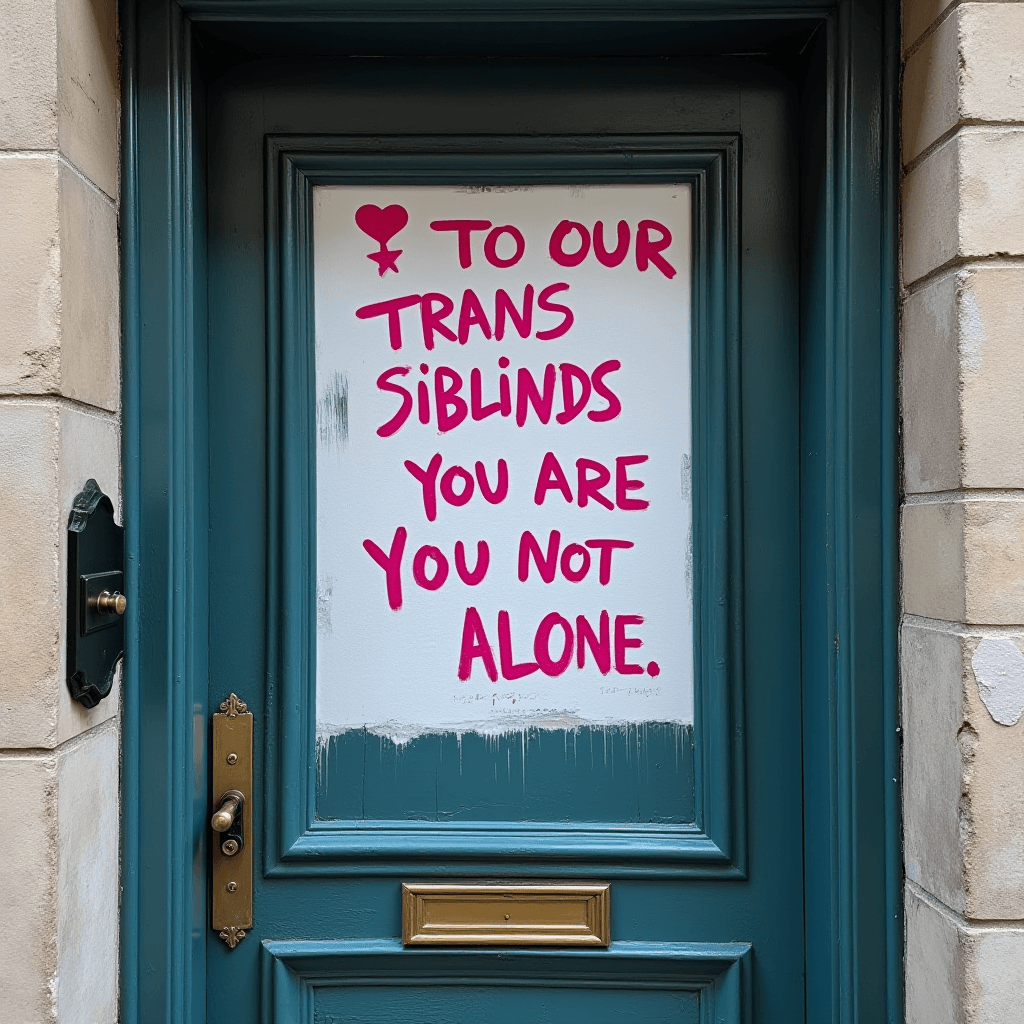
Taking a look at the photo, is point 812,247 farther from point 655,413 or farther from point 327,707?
A: point 327,707

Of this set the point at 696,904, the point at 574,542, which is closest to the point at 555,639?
the point at 574,542

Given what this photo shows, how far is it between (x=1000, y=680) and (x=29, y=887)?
1346mm

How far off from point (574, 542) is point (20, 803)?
36.3 inches

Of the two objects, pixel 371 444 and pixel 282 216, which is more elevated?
pixel 282 216

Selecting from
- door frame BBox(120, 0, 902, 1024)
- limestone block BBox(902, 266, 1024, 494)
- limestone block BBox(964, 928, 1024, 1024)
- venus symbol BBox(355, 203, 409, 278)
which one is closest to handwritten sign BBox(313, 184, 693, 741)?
venus symbol BBox(355, 203, 409, 278)

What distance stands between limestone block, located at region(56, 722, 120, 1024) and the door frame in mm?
30

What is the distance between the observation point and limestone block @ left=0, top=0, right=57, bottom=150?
4.24 ft

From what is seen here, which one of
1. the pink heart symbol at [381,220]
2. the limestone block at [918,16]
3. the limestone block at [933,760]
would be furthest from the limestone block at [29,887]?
the limestone block at [918,16]

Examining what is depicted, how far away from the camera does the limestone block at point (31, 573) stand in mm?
1271

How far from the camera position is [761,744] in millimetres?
1632

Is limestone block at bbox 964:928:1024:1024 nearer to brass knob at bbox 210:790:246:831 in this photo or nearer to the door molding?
the door molding

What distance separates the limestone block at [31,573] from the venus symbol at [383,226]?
0.60 meters

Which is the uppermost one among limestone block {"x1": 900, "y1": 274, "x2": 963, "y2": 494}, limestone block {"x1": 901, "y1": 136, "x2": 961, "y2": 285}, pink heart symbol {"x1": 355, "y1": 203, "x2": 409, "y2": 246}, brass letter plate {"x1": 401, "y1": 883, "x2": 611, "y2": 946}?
pink heart symbol {"x1": 355, "y1": 203, "x2": 409, "y2": 246}

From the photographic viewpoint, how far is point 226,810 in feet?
5.16
